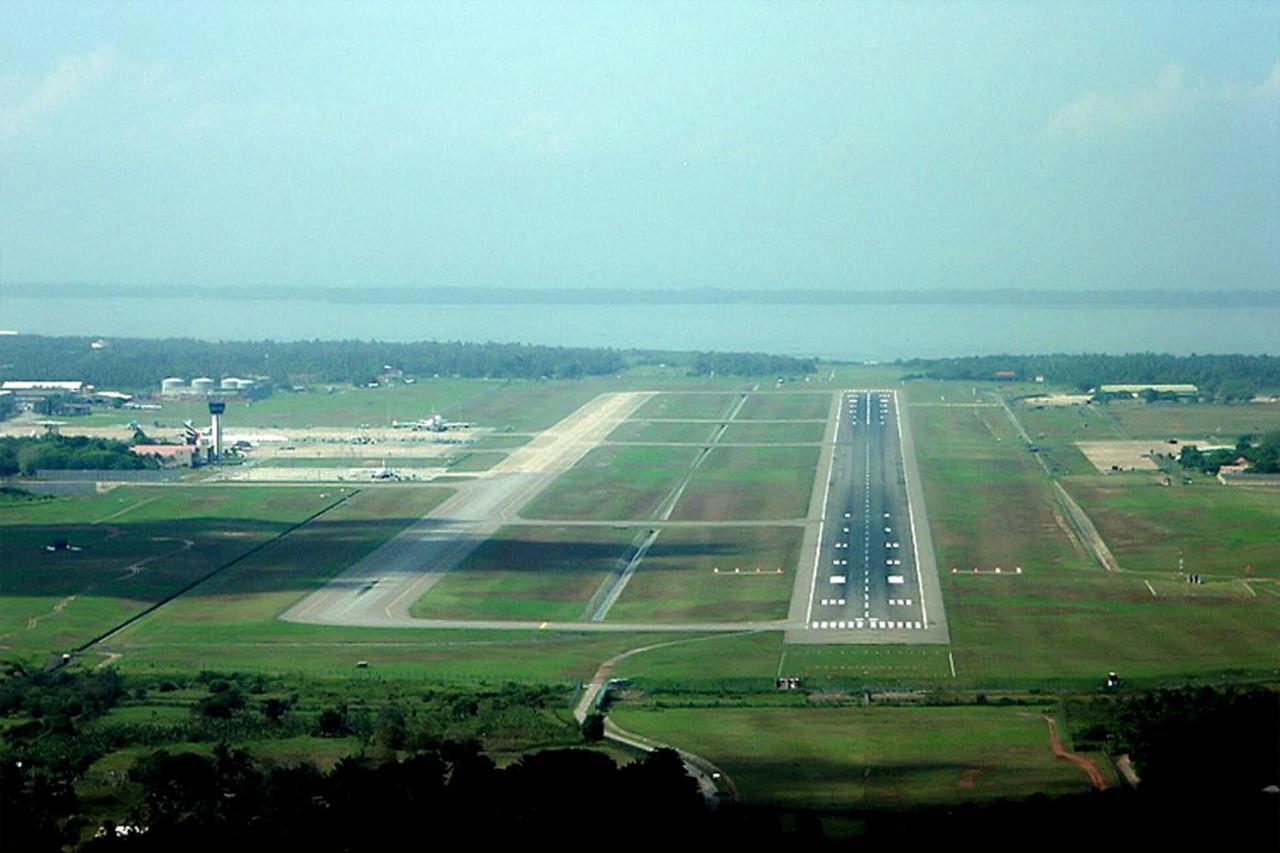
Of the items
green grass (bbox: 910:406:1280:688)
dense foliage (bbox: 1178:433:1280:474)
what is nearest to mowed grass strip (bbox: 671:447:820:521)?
green grass (bbox: 910:406:1280:688)

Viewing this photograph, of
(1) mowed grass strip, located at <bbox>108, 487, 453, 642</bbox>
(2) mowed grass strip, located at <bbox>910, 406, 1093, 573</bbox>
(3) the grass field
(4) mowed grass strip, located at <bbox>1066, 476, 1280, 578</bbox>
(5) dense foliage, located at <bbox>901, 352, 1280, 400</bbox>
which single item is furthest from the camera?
(5) dense foliage, located at <bbox>901, 352, 1280, 400</bbox>

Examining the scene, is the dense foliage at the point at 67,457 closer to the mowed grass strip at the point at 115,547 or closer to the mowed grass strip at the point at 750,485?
the mowed grass strip at the point at 115,547

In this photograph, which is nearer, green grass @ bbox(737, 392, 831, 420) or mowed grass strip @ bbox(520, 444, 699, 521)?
mowed grass strip @ bbox(520, 444, 699, 521)

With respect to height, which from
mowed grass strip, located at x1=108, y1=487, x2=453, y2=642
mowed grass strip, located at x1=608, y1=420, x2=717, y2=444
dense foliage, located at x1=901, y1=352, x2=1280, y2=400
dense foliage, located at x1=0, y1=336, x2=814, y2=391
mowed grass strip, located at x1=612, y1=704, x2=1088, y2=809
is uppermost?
dense foliage, located at x1=901, y1=352, x2=1280, y2=400

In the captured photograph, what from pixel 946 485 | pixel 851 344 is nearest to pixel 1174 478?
pixel 946 485

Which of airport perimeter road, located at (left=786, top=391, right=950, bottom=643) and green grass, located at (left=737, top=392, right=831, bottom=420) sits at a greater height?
green grass, located at (left=737, top=392, right=831, bottom=420)

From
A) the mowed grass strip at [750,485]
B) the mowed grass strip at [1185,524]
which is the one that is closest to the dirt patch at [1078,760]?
the mowed grass strip at [1185,524]

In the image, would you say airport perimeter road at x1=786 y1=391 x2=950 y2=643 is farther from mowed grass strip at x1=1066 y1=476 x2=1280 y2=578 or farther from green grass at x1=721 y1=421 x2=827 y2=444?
mowed grass strip at x1=1066 y1=476 x2=1280 y2=578
